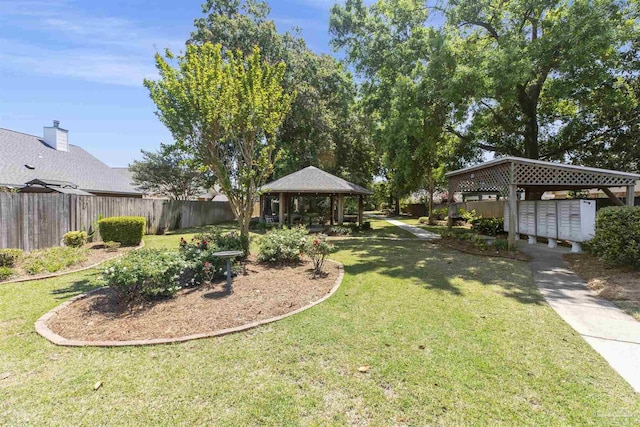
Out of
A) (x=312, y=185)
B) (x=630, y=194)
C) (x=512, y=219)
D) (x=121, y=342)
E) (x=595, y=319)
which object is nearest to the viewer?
(x=121, y=342)

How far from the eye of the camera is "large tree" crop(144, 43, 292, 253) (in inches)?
275

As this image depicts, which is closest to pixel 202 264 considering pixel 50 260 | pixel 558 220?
pixel 50 260

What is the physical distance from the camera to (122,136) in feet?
60.8

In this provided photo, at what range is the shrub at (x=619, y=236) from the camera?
21.6ft

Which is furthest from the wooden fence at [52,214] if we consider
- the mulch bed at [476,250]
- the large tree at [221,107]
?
the mulch bed at [476,250]

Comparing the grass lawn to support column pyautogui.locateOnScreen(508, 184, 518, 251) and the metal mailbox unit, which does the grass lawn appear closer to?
support column pyautogui.locateOnScreen(508, 184, 518, 251)

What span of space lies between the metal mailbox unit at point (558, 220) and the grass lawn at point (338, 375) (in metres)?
A: 7.27

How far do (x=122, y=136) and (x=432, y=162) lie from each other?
1933 cm

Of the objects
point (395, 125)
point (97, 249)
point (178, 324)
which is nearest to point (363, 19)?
point (395, 125)

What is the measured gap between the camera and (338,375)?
118 inches

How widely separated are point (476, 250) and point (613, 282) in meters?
4.12

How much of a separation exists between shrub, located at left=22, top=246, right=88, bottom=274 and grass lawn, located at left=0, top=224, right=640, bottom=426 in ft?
7.96

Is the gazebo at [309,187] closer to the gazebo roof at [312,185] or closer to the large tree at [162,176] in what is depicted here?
the gazebo roof at [312,185]

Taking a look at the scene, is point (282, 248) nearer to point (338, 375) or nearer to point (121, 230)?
point (338, 375)
